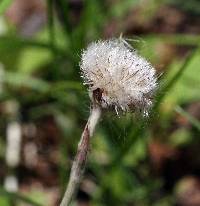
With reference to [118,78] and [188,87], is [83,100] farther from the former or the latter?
[188,87]

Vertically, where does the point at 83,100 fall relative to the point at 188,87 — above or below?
below

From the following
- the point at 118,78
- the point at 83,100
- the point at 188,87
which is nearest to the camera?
the point at 118,78

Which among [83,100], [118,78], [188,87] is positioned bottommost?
[118,78]

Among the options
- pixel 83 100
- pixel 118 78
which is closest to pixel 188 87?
pixel 83 100

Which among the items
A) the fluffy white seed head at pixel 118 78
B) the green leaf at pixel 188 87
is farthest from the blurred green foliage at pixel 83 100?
the fluffy white seed head at pixel 118 78

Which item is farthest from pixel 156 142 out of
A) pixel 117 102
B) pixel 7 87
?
pixel 117 102

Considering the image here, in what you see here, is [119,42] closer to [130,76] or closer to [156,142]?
[130,76]

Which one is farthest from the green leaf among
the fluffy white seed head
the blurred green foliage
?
the fluffy white seed head

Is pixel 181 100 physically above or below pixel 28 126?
above
